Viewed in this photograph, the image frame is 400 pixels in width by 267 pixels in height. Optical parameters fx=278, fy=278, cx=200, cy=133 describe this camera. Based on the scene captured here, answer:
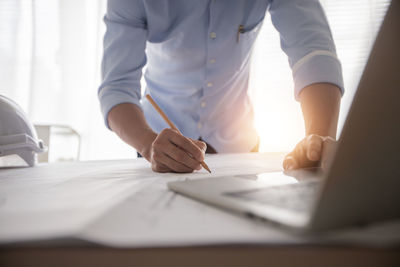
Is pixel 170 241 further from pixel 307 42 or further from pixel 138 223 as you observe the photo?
pixel 307 42

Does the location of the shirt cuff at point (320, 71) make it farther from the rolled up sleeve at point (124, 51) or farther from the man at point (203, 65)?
the rolled up sleeve at point (124, 51)

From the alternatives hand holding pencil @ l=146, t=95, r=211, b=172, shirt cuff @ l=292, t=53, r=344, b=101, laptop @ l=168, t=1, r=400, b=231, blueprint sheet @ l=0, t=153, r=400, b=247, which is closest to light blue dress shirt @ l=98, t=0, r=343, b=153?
shirt cuff @ l=292, t=53, r=344, b=101

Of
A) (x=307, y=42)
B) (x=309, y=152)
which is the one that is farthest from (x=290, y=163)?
(x=307, y=42)

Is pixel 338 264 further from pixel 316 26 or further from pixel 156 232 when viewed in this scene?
pixel 316 26

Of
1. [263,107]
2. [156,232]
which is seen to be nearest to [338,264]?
[156,232]

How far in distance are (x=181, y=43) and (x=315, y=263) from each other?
0.80 metres

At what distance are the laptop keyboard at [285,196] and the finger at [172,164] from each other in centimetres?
27

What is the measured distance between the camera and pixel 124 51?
0.81 m

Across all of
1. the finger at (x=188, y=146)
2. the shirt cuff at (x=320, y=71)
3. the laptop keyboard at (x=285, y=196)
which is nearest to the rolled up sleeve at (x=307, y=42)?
the shirt cuff at (x=320, y=71)

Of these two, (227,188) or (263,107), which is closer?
(227,188)

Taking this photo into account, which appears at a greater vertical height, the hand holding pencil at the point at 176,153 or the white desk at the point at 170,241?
the white desk at the point at 170,241

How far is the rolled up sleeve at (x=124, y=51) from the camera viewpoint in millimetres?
787

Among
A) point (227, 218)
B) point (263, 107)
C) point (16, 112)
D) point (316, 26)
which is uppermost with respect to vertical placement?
point (316, 26)

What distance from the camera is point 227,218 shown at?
0.23m
